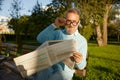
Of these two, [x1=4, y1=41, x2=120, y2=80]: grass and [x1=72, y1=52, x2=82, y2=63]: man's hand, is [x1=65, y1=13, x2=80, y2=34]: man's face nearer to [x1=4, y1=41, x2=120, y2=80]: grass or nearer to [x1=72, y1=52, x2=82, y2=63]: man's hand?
[x1=72, y1=52, x2=82, y2=63]: man's hand

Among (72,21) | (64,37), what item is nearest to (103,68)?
(64,37)

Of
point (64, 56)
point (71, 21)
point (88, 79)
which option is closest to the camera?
point (64, 56)

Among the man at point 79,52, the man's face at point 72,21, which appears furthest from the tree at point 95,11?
the man's face at point 72,21

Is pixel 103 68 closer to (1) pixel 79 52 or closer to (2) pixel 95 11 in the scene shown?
(1) pixel 79 52

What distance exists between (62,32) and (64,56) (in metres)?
0.62

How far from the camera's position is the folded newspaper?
3.70 metres

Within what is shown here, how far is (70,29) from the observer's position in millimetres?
4121

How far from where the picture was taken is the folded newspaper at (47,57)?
12.1 feet

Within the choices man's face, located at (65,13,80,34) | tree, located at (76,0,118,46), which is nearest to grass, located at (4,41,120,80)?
tree, located at (76,0,118,46)

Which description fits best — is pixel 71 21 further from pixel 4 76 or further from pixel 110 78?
pixel 4 76

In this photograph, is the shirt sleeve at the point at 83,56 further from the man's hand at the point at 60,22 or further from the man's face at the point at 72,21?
the man's hand at the point at 60,22

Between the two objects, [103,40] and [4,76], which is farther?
[103,40]

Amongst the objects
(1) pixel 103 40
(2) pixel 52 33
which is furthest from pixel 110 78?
(1) pixel 103 40

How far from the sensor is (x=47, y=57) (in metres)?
3.77
